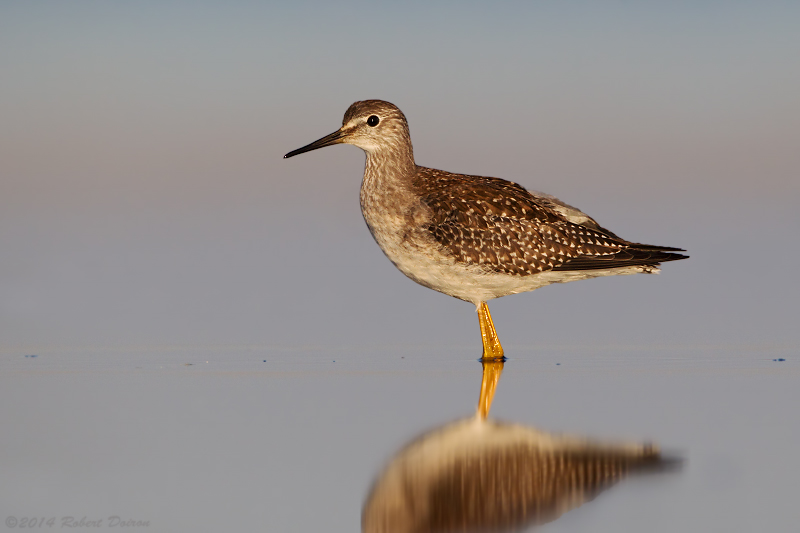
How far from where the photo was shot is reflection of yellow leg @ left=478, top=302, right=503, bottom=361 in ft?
37.8

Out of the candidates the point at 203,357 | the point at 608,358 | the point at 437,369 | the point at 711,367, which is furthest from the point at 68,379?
the point at 711,367

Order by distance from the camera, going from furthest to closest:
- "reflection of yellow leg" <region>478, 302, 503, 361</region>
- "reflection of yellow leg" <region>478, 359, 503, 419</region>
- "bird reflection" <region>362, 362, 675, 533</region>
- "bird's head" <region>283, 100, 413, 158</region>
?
1. "bird's head" <region>283, 100, 413, 158</region>
2. "reflection of yellow leg" <region>478, 302, 503, 361</region>
3. "reflection of yellow leg" <region>478, 359, 503, 419</region>
4. "bird reflection" <region>362, 362, 675, 533</region>

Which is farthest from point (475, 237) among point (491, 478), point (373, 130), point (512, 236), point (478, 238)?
point (491, 478)

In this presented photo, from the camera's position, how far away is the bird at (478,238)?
1141cm

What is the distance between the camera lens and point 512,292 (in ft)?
39.7

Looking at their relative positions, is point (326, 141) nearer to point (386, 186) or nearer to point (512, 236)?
point (386, 186)

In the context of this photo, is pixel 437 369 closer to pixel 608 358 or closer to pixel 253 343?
pixel 608 358

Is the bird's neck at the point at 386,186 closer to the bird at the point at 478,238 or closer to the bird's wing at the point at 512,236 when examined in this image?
the bird at the point at 478,238

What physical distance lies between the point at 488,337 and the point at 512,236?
4.39 ft

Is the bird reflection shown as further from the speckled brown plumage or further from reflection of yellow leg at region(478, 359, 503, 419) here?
the speckled brown plumage

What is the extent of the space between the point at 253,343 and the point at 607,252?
16.0 ft

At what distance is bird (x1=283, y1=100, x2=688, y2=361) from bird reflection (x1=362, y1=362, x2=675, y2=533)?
4142 mm

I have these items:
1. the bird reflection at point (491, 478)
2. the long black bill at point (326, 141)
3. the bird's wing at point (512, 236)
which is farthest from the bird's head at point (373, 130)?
the bird reflection at point (491, 478)

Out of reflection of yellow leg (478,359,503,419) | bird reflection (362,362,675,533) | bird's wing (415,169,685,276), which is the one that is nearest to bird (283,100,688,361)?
bird's wing (415,169,685,276)
